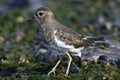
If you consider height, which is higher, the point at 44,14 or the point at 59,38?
the point at 44,14

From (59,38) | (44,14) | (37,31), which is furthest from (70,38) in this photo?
(37,31)

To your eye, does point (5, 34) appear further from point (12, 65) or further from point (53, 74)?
point (53, 74)

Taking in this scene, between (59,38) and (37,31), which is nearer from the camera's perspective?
(59,38)

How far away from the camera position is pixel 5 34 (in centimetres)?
1955

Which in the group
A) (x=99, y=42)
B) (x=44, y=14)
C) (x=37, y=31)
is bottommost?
(x=99, y=42)

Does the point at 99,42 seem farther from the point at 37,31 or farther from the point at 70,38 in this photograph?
the point at 37,31

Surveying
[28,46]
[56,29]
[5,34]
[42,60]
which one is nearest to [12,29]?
[5,34]

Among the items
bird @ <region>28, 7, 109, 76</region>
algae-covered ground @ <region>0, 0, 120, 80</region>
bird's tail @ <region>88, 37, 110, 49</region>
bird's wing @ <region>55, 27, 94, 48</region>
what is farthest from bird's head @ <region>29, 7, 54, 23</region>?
algae-covered ground @ <region>0, 0, 120, 80</region>

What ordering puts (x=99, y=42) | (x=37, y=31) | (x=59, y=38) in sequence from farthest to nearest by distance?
(x=37, y=31)
(x=99, y=42)
(x=59, y=38)

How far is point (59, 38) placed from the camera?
12.3 meters

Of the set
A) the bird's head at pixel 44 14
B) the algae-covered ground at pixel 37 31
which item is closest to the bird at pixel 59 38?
the bird's head at pixel 44 14

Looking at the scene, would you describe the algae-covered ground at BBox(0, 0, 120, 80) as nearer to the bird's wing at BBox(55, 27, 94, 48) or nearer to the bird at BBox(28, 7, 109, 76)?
the bird at BBox(28, 7, 109, 76)

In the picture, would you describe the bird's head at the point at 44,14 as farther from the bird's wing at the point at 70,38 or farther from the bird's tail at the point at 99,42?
the bird's tail at the point at 99,42

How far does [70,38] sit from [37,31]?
300 inches
